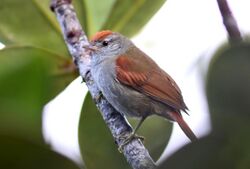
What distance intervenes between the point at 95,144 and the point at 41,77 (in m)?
0.15

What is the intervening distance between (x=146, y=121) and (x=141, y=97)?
1367 mm

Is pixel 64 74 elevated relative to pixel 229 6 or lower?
elevated

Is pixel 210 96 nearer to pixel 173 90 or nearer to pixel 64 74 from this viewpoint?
pixel 64 74

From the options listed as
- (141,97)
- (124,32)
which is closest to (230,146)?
(124,32)

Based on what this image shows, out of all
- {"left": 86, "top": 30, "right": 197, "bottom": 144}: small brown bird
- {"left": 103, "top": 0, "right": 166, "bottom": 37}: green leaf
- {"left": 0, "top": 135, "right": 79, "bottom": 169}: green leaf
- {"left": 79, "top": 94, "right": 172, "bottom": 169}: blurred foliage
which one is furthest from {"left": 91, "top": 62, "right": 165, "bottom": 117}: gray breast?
{"left": 0, "top": 135, "right": 79, "bottom": 169}: green leaf

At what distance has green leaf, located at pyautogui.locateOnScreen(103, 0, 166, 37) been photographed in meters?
0.98

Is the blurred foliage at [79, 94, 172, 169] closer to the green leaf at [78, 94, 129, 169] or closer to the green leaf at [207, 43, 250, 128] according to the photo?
the green leaf at [78, 94, 129, 169]

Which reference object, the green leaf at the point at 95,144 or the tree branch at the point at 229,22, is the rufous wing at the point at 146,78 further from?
the tree branch at the point at 229,22

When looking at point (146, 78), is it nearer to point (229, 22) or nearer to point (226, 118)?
point (229, 22)

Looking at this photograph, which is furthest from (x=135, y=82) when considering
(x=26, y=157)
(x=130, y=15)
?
(x=26, y=157)

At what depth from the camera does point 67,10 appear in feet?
4.20

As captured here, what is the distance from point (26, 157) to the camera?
0.32 meters

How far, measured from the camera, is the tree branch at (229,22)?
1.15ft

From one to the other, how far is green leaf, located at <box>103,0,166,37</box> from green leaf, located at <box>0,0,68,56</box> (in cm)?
15
